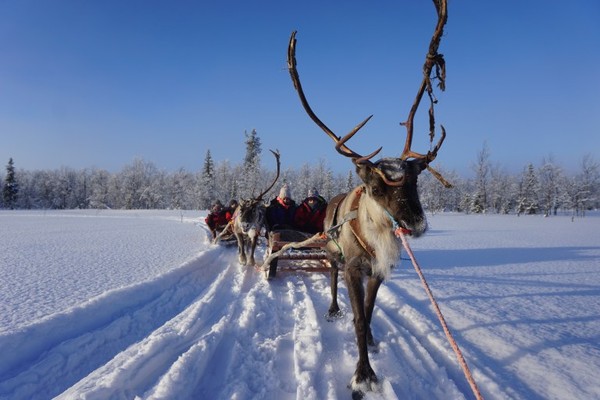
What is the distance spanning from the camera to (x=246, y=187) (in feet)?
220

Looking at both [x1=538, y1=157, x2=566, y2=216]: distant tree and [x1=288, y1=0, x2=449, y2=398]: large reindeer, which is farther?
[x1=538, y1=157, x2=566, y2=216]: distant tree

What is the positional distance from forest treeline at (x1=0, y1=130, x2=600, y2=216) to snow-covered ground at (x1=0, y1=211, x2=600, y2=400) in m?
56.5

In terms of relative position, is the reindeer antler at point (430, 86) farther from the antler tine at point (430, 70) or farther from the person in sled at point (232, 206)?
the person in sled at point (232, 206)

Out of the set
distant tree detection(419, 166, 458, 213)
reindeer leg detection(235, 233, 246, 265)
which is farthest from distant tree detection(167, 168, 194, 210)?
reindeer leg detection(235, 233, 246, 265)

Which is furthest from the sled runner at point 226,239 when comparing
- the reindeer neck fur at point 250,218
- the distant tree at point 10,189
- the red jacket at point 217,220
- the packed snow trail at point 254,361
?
the distant tree at point 10,189

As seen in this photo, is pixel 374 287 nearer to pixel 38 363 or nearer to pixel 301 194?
pixel 38 363

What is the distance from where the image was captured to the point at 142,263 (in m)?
9.09

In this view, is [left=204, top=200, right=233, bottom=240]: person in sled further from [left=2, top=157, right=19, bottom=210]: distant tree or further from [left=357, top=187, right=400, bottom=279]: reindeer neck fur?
[left=2, top=157, right=19, bottom=210]: distant tree

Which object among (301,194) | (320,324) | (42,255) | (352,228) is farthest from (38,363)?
(301,194)

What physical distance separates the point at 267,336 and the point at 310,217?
3.91 meters

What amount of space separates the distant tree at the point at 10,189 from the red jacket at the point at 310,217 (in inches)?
3220

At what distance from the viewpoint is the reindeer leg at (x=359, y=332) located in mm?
3230

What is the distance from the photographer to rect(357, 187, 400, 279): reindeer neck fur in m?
3.29

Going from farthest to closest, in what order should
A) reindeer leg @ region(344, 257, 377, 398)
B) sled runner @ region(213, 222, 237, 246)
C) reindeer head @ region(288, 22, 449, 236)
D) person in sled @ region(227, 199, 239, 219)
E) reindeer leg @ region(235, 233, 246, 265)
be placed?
person in sled @ region(227, 199, 239, 219) → sled runner @ region(213, 222, 237, 246) → reindeer leg @ region(235, 233, 246, 265) → reindeer leg @ region(344, 257, 377, 398) → reindeer head @ region(288, 22, 449, 236)
